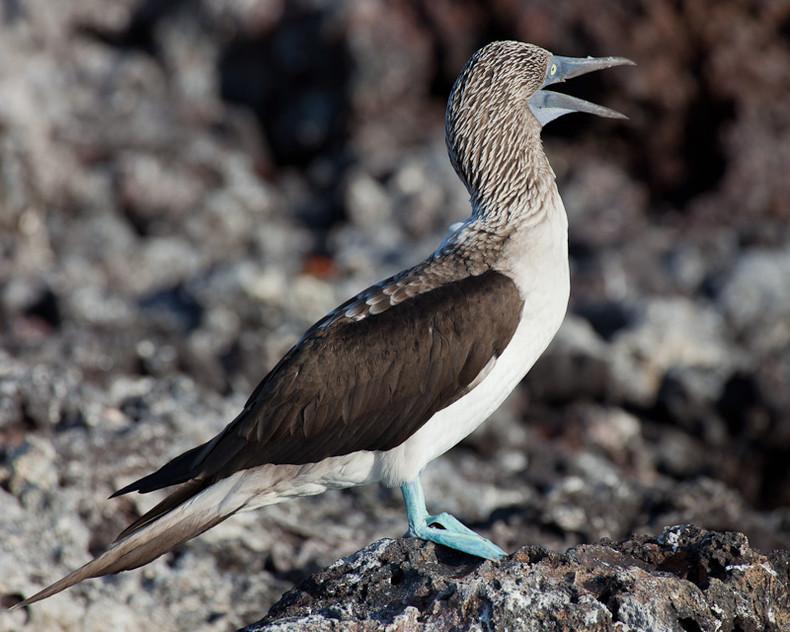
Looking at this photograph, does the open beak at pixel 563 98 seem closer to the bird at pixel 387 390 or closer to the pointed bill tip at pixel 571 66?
the pointed bill tip at pixel 571 66

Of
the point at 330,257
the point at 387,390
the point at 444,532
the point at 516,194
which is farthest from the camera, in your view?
the point at 330,257

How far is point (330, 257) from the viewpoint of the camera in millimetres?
10289

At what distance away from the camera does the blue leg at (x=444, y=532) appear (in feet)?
11.7

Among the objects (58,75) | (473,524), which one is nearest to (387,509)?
(473,524)

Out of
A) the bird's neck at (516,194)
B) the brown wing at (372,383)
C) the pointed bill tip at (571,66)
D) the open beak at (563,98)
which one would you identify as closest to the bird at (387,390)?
the brown wing at (372,383)

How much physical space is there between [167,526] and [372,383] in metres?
0.97

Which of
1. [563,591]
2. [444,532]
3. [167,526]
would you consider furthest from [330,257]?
[563,591]

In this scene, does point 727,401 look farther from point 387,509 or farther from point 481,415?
point 481,415

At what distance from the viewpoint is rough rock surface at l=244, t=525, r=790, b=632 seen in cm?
308

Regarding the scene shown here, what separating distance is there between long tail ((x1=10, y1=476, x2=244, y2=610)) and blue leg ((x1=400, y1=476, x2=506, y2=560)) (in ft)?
2.20

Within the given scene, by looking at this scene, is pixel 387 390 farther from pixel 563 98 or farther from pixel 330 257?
pixel 330 257

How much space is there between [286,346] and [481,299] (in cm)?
394

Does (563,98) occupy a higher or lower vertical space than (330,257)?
lower

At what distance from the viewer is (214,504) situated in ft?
12.7
